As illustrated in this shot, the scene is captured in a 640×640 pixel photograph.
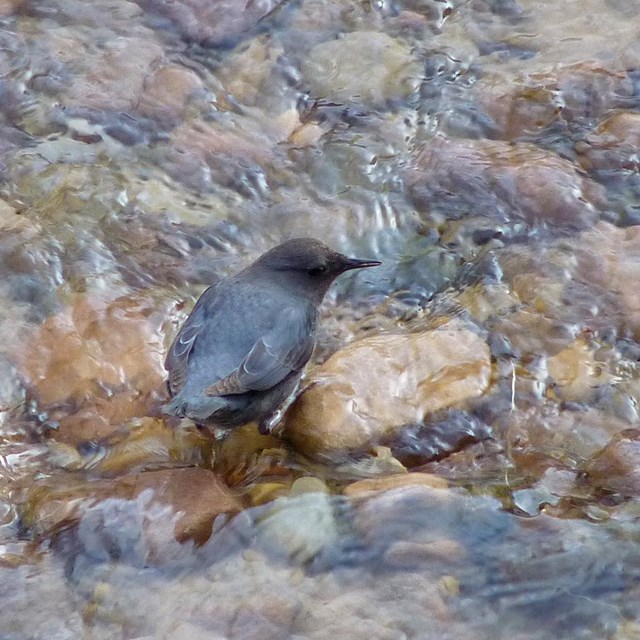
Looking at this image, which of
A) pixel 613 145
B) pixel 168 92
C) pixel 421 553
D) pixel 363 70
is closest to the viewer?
pixel 421 553

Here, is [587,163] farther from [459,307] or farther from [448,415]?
[448,415]

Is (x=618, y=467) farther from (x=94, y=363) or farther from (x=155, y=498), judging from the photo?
(x=94, y=363)

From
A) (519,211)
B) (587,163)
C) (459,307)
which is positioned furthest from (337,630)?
(587,163)

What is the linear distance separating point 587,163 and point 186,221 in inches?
98.1

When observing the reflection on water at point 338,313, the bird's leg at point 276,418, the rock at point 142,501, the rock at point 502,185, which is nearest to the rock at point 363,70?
the reflection on water at point 338,313

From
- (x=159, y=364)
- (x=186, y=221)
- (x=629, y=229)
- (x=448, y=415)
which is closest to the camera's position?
(x=448, y=415)

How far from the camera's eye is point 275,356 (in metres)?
5.11

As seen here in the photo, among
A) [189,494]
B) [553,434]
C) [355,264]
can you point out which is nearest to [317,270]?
[355,264]

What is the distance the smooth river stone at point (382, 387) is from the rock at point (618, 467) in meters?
0.71

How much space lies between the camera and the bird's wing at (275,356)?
16.2ft

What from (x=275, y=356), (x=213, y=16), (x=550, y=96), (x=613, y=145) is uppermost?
(x=213, y=16)

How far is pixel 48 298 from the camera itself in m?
5.49

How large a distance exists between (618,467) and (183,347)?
6.91 feet

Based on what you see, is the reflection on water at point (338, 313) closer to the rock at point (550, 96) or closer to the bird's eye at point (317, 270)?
the rock at point (550, 96)
